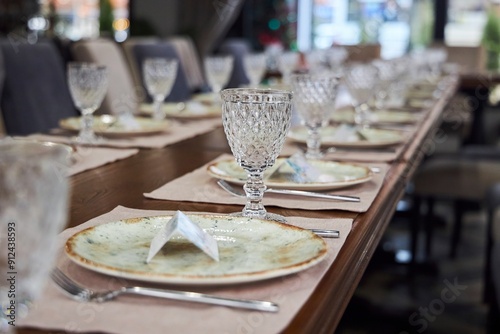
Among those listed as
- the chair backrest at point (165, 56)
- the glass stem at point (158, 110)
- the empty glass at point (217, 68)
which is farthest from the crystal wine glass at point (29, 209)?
the chair backrest at point (165, 56)

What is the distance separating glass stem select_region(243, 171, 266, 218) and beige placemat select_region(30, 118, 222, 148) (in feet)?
2.27

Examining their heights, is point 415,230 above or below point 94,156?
below

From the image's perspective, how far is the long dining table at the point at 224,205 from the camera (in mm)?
725

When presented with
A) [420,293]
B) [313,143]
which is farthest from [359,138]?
[420,293]

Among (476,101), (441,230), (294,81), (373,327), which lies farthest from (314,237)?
(476,101)

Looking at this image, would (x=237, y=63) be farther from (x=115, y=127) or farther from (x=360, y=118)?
(x=115, y=127)

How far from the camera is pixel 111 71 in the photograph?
3.22m

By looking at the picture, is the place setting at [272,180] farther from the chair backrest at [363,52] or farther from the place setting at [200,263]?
the chair backrest at [363,52]

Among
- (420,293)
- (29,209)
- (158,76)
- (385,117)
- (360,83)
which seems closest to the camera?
(29,209)

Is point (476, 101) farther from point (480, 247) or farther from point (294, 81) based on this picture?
point (294, 81)

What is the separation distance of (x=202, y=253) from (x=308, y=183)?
43cm

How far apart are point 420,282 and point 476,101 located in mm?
1828

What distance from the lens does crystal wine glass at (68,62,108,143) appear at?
1.68 metres

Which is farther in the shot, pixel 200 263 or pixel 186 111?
pixel 186 111
